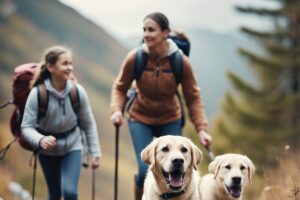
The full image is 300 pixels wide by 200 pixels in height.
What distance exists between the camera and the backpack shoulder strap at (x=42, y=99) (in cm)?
684

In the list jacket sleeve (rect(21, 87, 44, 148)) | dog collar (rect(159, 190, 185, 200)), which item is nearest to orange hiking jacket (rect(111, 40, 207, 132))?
jacket sleeve (rect(21, 87, 44, 148))

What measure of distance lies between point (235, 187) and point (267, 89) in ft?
104

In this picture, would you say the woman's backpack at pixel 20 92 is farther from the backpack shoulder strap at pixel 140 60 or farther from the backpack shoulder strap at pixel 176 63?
the backpack shoulder strap at pixel 176 63

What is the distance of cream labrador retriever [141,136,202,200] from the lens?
5818 mm

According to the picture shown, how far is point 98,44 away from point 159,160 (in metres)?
58.1

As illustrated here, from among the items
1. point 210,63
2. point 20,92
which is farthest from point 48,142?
point 210,63

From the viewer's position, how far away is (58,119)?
22.7 ft

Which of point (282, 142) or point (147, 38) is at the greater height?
point (147, 38)

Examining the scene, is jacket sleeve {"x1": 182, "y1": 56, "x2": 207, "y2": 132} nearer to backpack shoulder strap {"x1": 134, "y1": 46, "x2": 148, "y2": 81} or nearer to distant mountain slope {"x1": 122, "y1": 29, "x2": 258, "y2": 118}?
backpack shoulder strap {"x1": 134, "y1": 46, "x2": 148, "y2": 81}

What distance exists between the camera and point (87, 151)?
296 inches

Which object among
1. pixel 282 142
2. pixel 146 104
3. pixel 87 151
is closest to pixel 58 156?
pixel 87 151

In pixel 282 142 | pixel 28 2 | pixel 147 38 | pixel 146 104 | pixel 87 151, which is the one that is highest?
pixel 28 2

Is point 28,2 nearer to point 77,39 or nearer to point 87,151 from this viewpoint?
point 77,39

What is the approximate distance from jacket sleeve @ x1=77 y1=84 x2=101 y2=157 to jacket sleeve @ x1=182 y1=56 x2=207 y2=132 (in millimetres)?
1042
